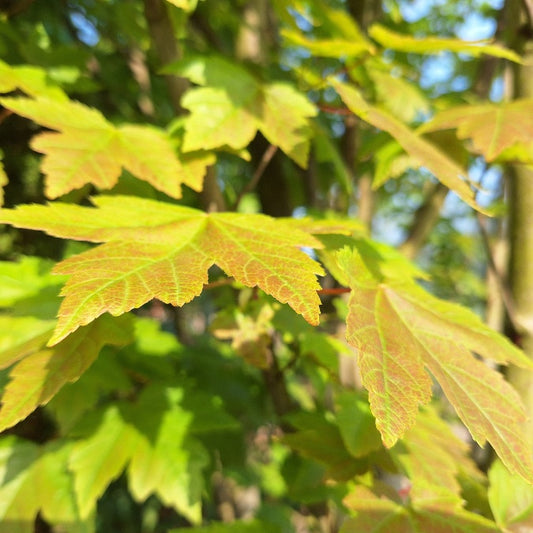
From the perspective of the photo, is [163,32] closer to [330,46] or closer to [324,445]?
[330,46]

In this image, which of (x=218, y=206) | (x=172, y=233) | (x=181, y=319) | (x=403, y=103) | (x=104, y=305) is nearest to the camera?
(x=104, y=305)

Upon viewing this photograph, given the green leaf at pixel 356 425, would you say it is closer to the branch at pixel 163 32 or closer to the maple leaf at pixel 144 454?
the maple leaf at pixel 144 454

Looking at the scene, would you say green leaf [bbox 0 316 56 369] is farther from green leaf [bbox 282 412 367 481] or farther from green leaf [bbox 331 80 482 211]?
green leaf [bbox 331 80 482 211]

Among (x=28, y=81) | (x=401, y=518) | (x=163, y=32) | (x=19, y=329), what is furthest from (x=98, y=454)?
(x=163, y=32)

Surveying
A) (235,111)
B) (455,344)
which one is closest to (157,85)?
(235,111)

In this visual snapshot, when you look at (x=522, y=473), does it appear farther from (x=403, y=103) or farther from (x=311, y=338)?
(x=403, y=103)

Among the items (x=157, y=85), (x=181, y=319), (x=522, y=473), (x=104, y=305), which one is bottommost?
(x=181, y=319)
